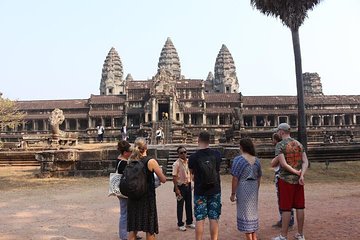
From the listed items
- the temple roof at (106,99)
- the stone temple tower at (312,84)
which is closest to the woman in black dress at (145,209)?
the temple roof at (106,99)

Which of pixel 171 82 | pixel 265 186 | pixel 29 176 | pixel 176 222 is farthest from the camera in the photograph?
pixel 171 82

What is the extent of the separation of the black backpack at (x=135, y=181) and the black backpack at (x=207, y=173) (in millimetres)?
831

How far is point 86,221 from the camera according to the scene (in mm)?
7375

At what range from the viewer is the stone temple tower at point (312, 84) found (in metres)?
74.1

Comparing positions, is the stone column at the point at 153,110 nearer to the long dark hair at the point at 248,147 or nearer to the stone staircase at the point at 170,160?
the stone staircase at the point at 170,160

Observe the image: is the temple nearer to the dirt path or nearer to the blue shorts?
the dirt path

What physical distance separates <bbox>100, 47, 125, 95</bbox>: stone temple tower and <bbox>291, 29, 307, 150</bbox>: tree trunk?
66547 mm

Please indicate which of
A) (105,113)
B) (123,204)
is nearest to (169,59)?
(105,113)

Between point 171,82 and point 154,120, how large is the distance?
22.5 feet

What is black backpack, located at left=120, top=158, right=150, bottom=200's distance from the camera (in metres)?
4.74

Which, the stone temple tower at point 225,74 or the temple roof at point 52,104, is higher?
the stone temple tower at point 225,74

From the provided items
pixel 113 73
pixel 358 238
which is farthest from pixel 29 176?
pixel 113 73

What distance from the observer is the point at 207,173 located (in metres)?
5.16

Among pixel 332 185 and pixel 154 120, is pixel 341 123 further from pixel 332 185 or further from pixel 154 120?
pixel 332 185
